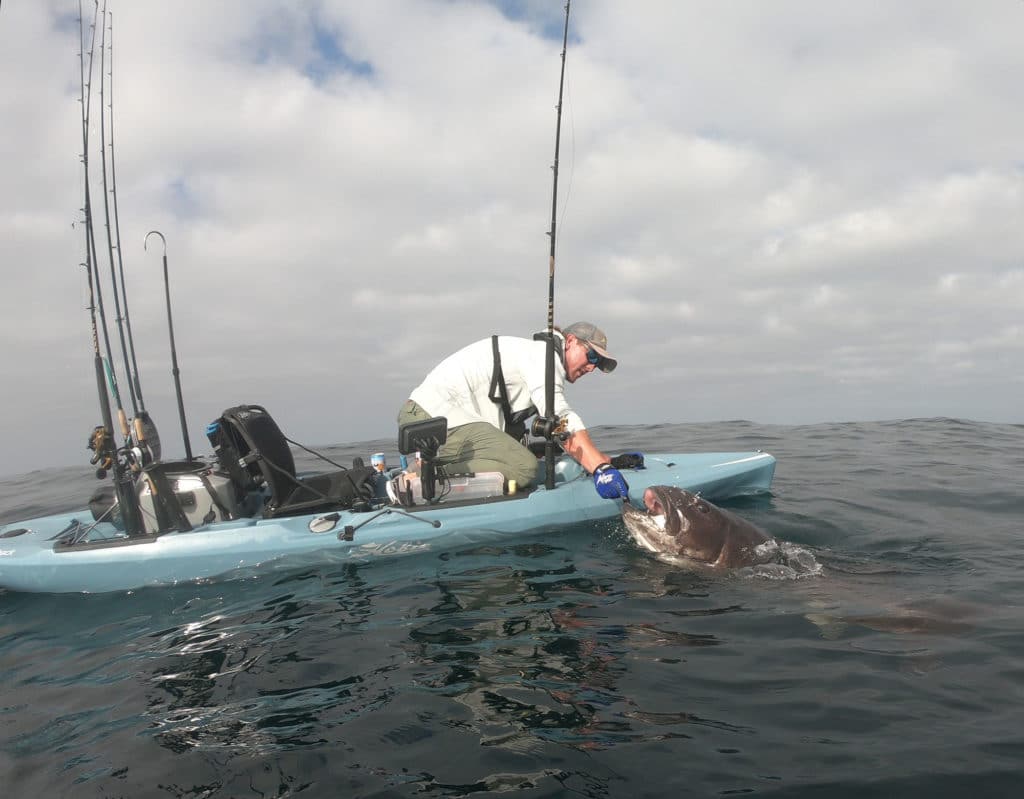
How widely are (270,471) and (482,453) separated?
206 centimetres

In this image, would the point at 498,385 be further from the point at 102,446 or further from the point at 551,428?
the point at 102,446

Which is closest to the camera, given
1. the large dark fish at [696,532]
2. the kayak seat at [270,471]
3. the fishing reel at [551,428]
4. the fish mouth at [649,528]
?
the large dark fish at [696,532]

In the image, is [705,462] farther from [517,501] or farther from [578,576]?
[578,576]

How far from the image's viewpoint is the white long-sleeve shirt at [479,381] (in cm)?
636

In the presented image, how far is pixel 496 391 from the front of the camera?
21.6ft

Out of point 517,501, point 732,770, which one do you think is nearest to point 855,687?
point 732,770

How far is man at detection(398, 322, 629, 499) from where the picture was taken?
638cm

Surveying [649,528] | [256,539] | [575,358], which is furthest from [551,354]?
[256,539]

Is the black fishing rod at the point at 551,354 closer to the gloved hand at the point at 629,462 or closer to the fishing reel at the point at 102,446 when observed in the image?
the gloved hand at the point at 629,462

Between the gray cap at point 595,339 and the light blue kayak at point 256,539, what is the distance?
131 centimetres

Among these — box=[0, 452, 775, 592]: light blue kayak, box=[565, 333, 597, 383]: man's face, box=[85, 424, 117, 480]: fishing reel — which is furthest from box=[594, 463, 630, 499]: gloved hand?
box=[85, 424, 117, 480]: fishing reel

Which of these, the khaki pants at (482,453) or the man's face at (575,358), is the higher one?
the man's face at (575,358)

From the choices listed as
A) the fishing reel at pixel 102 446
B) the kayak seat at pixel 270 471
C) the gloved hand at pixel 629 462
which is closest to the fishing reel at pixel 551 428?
the gloved hand at pixel 629 462

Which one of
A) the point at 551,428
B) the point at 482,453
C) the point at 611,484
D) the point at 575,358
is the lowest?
the point at 611,484
